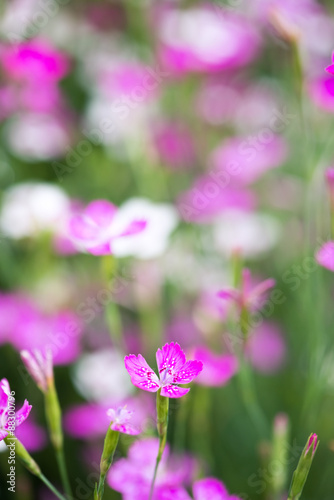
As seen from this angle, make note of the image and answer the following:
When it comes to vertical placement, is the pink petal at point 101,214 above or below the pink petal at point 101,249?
below

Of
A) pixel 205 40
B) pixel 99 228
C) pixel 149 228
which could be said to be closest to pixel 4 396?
pixel 99 228

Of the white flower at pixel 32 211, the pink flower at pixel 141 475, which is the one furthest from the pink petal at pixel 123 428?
the white flower at pixel 32 211

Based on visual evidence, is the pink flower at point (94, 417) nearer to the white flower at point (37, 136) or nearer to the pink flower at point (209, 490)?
the pink flower at point (209, 490)

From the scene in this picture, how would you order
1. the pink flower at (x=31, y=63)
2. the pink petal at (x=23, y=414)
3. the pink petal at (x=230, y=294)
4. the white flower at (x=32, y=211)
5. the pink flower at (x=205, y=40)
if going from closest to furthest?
the pink petal at (x=23, y=414) < the pink petal at (x=230, y=294) < the white flower at (x=32, y=211) < the pink flower at (x=31, y=63) < the pink flower at (x=205, y=40)

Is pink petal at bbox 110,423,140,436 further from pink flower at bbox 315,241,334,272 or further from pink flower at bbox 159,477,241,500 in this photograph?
pink flower at bbox 315,241,334,272

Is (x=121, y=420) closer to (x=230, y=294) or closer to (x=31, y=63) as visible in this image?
(x=230, y=294)

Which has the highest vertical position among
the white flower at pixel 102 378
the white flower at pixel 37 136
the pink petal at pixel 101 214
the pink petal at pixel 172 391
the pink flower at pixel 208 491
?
the pink petal at pixel 172 391

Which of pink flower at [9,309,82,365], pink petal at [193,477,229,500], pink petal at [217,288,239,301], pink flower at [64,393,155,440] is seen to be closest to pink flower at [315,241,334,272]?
pink petal at [217,288,239,301]

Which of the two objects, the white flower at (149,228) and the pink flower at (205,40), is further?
the pink flower at (205,40)
